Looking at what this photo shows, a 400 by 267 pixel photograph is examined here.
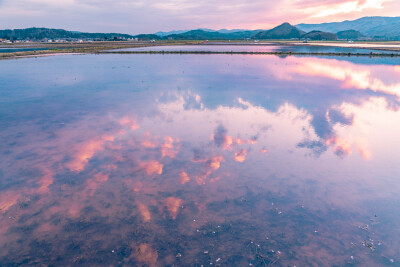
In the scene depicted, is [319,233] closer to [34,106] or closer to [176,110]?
[176,110]

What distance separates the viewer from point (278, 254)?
9.23 meters

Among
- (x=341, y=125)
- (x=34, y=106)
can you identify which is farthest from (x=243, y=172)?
(x=34, y=106)

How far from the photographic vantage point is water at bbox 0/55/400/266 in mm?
9461

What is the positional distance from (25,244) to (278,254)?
34.3ft

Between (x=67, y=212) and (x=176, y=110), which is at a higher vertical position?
(x=176, y=110)

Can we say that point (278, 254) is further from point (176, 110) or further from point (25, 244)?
point (176, 110)

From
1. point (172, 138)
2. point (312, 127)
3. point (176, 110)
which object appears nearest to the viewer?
point (172, 138)

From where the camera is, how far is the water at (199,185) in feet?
31.0

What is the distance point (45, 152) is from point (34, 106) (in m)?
15.8

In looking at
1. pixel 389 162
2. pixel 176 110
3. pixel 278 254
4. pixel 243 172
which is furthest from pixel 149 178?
pixel 389 162

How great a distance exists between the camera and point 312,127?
2198 cm

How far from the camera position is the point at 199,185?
1340 centimetres

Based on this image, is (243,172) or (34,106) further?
(34,106)

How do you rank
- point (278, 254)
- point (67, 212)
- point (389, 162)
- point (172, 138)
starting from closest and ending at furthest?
1. point (278, 254)
2. point (67, 212)
3. point (389, 162)
4. point (172, 138)
